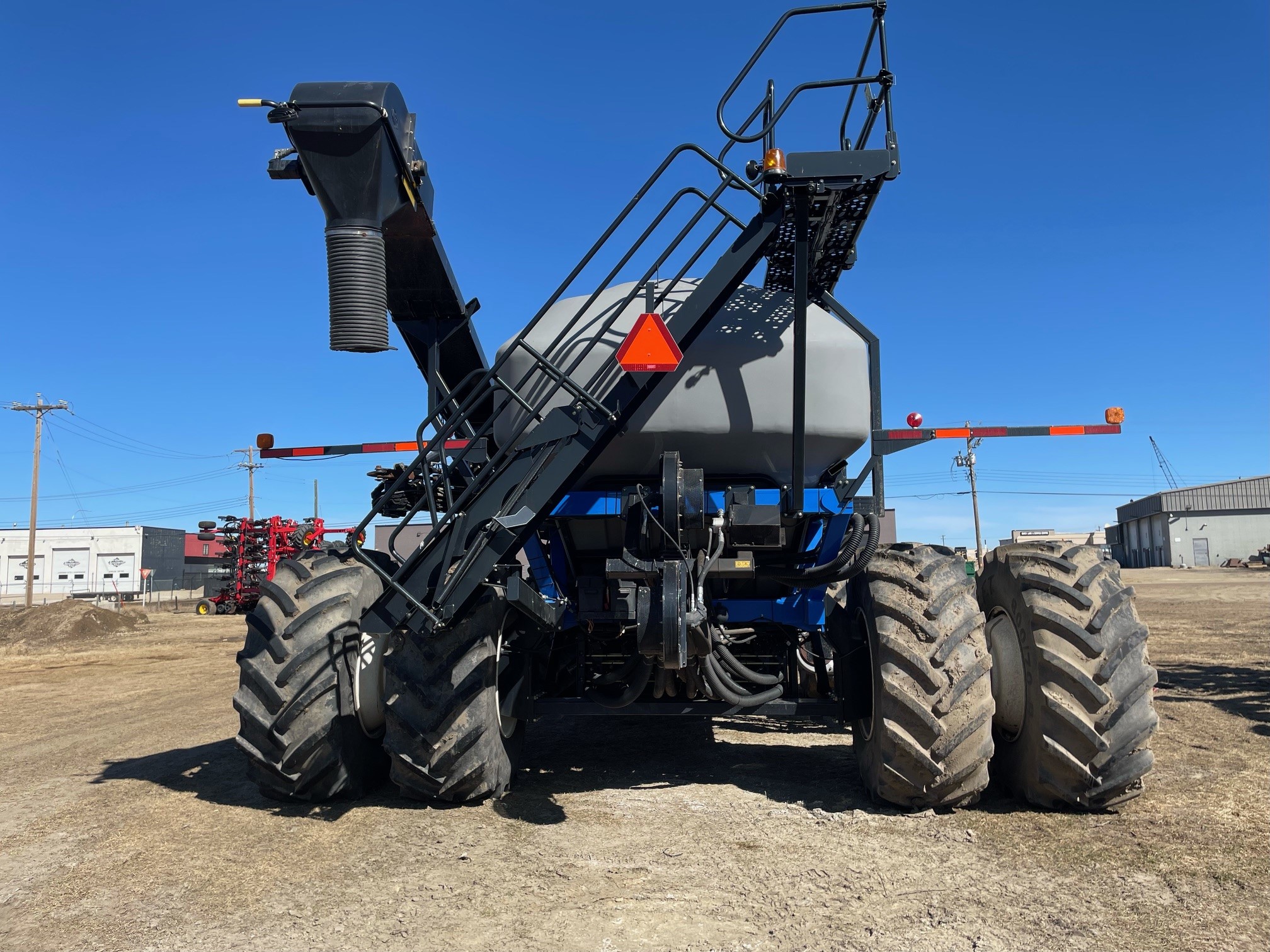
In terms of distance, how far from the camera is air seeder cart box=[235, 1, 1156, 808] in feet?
14.9

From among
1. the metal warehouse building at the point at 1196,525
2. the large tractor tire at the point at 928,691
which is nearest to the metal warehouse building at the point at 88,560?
the large tractor tire at the point at 928,691

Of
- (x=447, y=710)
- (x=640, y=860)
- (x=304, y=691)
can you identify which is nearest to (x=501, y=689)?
(x=447, y=710)

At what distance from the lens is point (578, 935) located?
3354 millimetres

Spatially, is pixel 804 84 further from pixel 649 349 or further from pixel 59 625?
pixel 59 625

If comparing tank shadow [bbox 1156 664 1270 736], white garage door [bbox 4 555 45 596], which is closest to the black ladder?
tank shadow [bbox 1156 664 1270 736]

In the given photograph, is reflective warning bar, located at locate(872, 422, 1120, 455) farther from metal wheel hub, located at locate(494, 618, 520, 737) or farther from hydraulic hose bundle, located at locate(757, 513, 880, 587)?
metal wheel hub, located at locate(494, 618, 520, 737)

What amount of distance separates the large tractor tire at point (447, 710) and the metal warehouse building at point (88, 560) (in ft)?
221

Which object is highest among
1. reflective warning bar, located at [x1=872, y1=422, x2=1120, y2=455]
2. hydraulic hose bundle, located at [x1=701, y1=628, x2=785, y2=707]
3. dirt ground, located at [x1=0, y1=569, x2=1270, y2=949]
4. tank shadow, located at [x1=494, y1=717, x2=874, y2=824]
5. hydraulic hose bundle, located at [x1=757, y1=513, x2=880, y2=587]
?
reflective warning bar, located at [x1=872, y1=422, x2=1120, y2=455]

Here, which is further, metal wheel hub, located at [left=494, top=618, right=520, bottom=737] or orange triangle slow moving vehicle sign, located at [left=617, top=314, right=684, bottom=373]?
metal wheel hub, located at [left=494, top=618, right=520, bottom=737]

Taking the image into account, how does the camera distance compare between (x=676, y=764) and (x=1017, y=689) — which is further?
(x=676, y=764)

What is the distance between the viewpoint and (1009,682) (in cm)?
490

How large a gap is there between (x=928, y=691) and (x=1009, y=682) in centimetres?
68

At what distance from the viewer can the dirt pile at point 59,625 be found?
66.9 ft

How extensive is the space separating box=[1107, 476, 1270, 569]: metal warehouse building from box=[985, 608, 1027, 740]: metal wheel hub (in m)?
64.4
